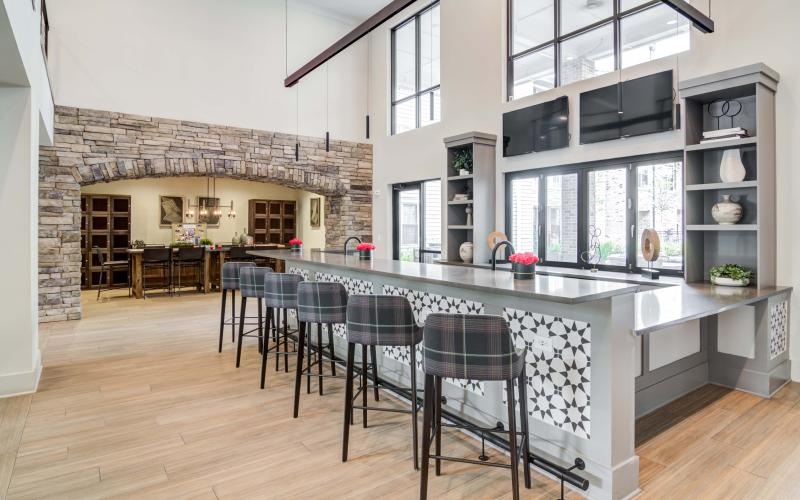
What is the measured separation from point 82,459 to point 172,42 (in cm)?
676

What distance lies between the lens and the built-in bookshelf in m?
6.22

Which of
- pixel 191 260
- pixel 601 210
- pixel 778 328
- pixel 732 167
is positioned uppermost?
pixel 732 167

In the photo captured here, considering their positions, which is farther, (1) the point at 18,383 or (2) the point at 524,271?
(1) the point at 18,383

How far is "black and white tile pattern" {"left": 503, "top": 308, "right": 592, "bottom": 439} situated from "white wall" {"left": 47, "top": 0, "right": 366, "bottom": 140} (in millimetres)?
6886

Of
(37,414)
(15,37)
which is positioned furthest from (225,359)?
(15,37)

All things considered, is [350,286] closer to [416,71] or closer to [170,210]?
[416,71]

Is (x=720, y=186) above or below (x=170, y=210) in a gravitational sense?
below

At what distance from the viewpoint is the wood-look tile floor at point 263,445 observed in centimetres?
238

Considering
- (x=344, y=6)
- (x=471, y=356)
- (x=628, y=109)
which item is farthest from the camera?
(x=344, y=6)

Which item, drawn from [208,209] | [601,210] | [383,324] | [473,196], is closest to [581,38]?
[601,210]

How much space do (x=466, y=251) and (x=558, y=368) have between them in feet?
12.8

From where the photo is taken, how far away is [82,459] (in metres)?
2.68

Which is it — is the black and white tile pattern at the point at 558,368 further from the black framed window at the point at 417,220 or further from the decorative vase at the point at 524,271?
the black framed window at the point at 417,220

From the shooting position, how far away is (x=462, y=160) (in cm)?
643
